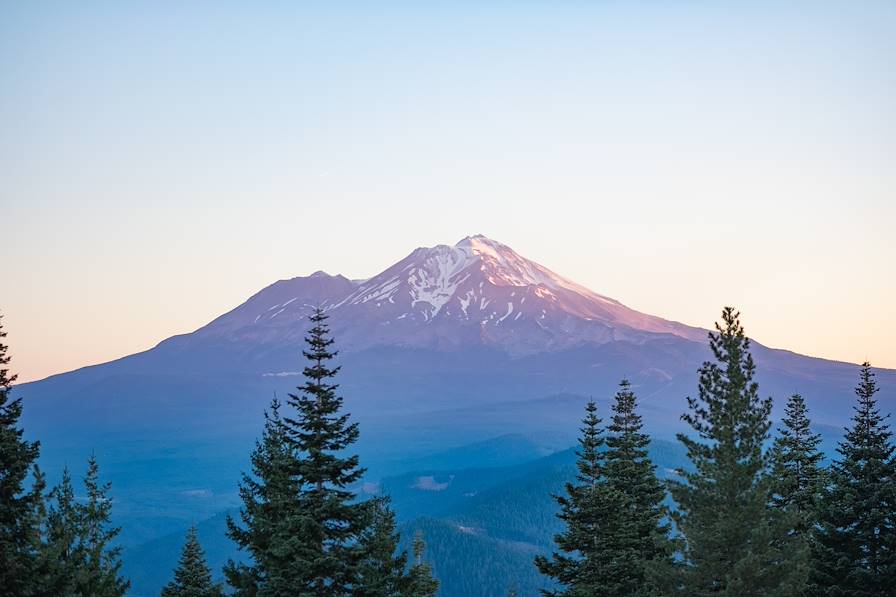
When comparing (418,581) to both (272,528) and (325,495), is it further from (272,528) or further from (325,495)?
(325,495)

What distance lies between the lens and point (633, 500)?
3659cm

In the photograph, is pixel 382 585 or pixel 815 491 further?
pixel 815 491

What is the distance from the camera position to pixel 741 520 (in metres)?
28.2

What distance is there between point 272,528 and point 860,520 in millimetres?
19379

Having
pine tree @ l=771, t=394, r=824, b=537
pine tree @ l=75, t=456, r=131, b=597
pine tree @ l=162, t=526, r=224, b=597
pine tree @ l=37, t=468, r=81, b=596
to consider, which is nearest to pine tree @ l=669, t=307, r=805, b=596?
pine tree @ l=771, t=394, r=824, b=537

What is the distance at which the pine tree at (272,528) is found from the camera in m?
29.0

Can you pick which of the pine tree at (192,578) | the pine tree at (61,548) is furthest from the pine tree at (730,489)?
the pine tree at (192,578)

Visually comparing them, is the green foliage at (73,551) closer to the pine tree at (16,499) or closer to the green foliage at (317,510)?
the pine tree at (16,499)

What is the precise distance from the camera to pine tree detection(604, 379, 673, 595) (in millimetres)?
33875

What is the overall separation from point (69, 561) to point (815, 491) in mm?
25141

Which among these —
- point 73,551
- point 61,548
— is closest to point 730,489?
point 61,548

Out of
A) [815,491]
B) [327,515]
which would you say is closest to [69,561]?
[327,515]

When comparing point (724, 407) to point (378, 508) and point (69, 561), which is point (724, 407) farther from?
point (69, 561)

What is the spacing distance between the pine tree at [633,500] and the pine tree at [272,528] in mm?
10896
